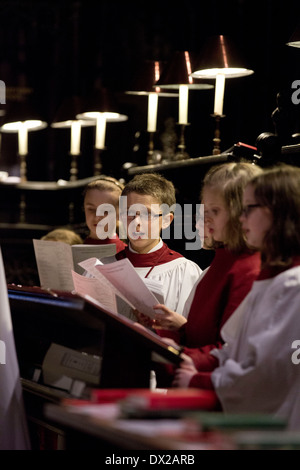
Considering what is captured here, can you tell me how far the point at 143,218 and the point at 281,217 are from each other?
1476 mm

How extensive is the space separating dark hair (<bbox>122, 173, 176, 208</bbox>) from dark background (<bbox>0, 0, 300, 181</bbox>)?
2.55 ft

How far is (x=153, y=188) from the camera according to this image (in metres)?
4.08

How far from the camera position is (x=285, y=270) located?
8.63ft

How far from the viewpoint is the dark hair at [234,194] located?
305 centimetres

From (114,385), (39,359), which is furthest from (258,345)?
(39,359)

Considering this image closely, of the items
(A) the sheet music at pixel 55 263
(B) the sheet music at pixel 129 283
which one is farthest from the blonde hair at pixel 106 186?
(B) the sheet music at pixel 129 283

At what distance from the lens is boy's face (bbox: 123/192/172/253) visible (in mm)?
4008

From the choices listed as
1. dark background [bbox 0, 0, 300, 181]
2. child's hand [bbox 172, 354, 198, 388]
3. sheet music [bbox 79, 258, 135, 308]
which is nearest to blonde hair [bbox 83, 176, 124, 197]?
dark background [bbox 0, 0, 300, 181]

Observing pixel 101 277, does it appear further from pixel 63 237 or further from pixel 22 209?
pixel 22 209

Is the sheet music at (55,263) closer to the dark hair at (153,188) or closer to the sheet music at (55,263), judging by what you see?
the sheet music at (55,263)

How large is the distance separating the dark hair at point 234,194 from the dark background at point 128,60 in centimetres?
128

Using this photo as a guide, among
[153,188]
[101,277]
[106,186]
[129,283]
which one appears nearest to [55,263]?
[153,188]

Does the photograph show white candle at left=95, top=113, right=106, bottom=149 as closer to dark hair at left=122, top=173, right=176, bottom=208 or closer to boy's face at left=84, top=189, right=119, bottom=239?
boy's face at left=84, top=189, right=119, bottom=239

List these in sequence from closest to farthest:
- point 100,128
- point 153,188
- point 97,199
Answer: point 153,188, point 97,199, point 100,128
